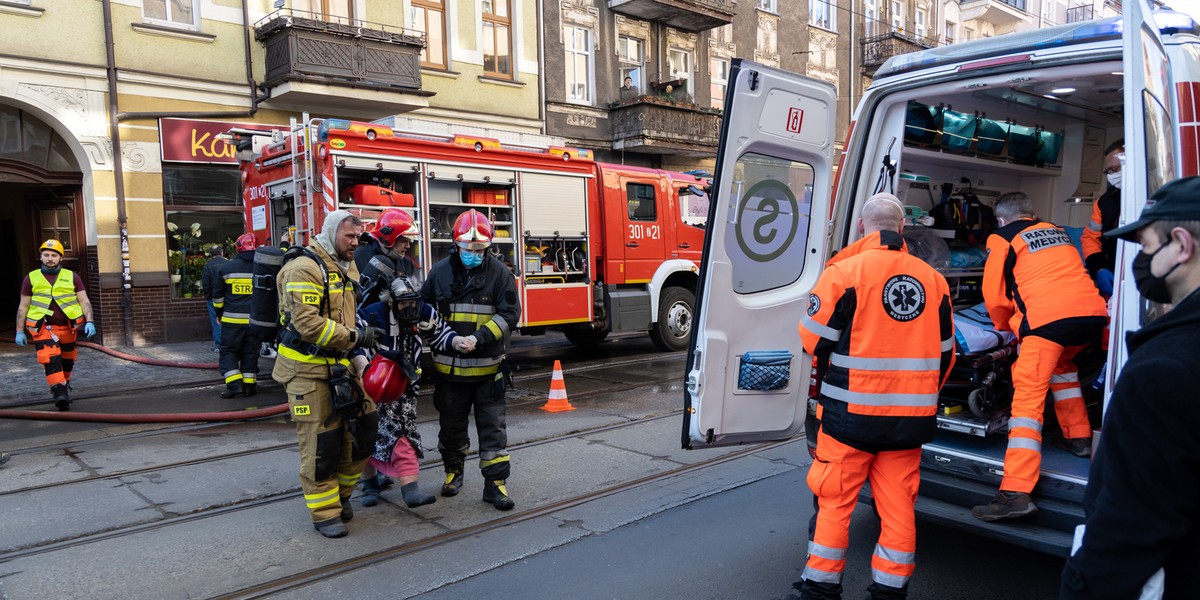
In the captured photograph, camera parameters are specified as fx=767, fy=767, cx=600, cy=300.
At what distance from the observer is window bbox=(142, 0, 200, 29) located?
13.1 meters

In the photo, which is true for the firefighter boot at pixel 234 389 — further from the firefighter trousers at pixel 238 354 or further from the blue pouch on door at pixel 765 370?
the blue pouch on door at pixel 765 370

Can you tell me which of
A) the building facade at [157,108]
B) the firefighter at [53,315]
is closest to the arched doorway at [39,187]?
the building facade at [157,108]

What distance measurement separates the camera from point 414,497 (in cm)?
485

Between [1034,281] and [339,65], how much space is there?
1285 centimetres

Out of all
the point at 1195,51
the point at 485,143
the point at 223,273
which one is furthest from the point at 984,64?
the point at 223,273

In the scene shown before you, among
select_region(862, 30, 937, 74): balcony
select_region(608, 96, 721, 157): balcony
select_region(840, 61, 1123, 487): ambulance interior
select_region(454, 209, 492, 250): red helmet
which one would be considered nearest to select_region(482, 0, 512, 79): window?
select_region(608, 96, 721, 157): balcony

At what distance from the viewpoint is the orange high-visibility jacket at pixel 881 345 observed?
312cm

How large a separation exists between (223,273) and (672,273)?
20.3 feet

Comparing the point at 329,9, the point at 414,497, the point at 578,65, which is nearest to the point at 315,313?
the point at 414,497

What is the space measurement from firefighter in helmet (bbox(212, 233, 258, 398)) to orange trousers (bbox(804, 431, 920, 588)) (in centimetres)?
716

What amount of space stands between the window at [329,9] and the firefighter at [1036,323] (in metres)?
13.5

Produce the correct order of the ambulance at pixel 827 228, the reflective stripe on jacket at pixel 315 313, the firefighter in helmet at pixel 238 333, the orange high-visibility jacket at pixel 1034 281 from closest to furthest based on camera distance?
the ambulance at pixel 827 228 → the orange high-visibility jacket at pixel 1034 281 → the reflective stripe on jacket at pixel 315 313 → the firefighter in helmet at pixel 238 333

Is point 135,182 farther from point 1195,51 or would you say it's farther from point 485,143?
point 1195,51

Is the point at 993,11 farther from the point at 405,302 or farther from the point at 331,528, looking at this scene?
the point at 331,528
